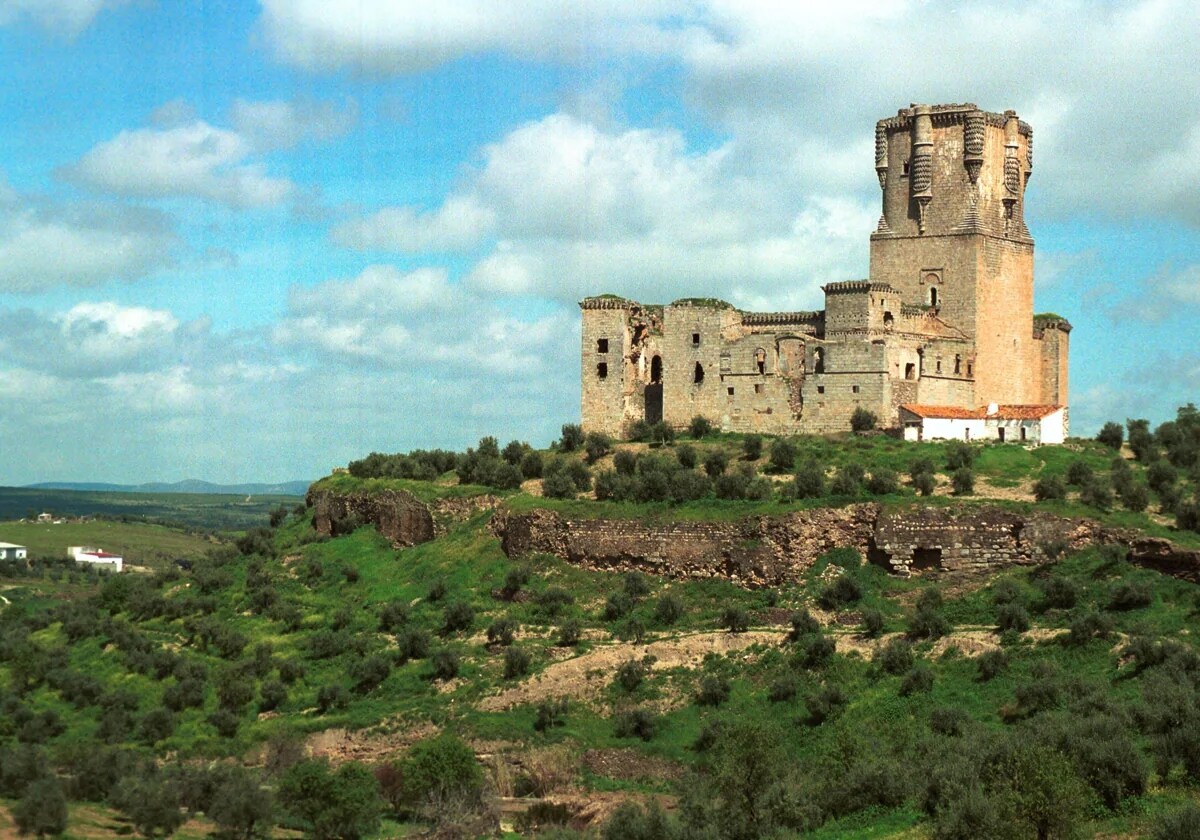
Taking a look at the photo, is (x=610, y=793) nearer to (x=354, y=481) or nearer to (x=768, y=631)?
(x=768, y=631)

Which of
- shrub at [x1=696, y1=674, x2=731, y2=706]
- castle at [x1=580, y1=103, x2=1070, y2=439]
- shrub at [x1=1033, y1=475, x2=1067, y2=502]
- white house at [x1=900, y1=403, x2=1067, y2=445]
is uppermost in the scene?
castle at [x1=580, y1=103, x2=1070, y2=439]

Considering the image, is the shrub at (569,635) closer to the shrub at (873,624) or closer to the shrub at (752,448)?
the shrub at (873,624)

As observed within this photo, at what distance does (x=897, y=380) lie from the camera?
55.8 meters

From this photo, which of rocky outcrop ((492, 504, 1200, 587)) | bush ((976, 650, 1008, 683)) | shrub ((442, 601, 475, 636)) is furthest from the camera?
shrub ((442, 601, 475, 636))

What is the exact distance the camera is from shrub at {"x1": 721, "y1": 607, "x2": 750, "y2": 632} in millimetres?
45000

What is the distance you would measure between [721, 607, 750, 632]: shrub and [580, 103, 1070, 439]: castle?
11.7 metres

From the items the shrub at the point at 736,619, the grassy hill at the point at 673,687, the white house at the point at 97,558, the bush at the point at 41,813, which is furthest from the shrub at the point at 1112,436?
the white house at the point at 97,558

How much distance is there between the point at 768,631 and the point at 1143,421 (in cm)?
1822

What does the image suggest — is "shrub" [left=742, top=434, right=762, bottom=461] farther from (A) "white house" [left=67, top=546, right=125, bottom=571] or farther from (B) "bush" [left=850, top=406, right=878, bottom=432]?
(A) "white house" [left=67, top=546, right=125, bottom=571]

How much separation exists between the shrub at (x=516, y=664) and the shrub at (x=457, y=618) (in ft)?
11.1

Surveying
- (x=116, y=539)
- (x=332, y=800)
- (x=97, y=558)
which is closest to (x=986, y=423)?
(x=332, y=800)

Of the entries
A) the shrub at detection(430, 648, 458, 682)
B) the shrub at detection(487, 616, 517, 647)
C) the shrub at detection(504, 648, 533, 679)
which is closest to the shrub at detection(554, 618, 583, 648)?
the shrub at detection(487, 616, 517, 647)

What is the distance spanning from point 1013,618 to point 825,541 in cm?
648

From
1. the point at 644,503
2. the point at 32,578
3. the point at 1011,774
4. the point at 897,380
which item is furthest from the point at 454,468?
the point at 32,578
